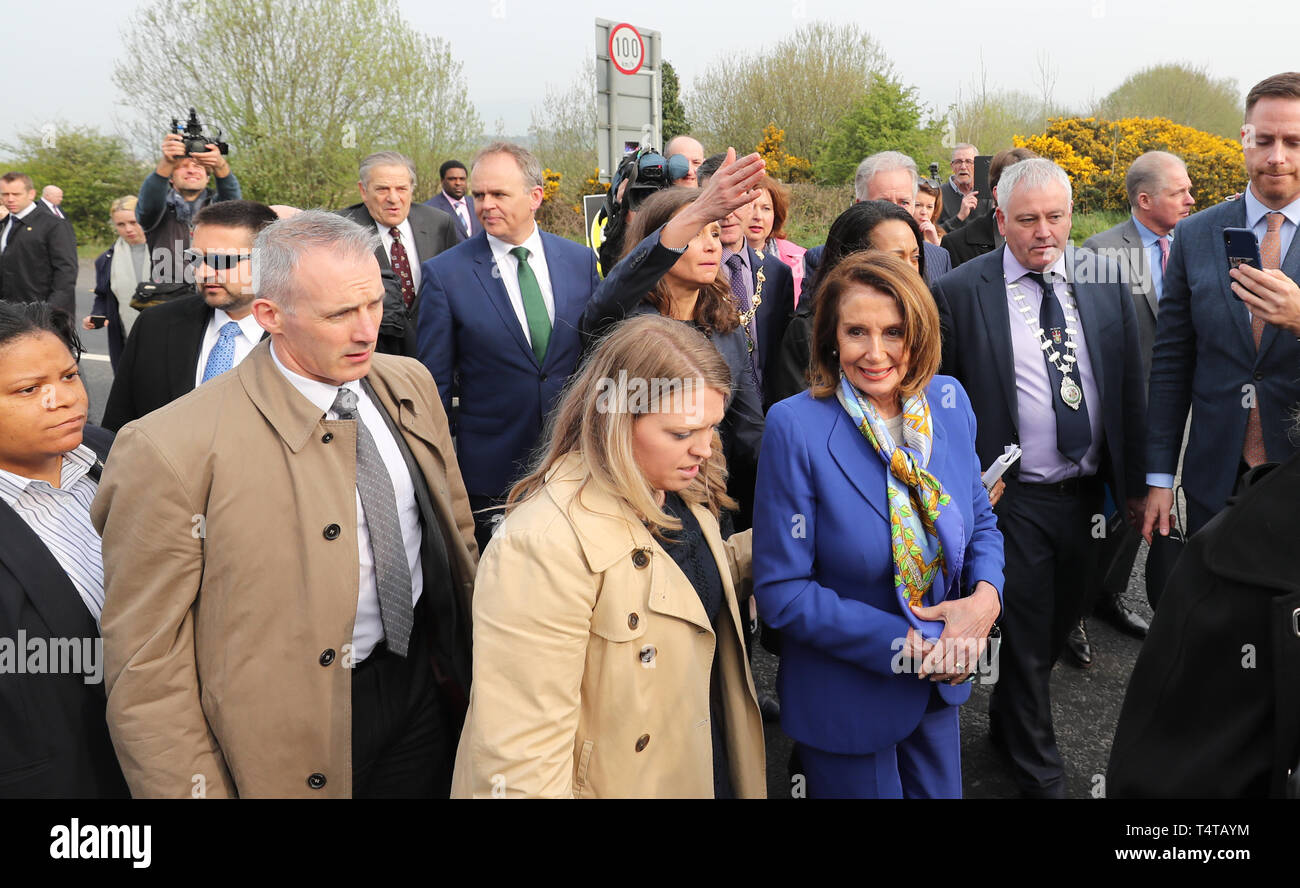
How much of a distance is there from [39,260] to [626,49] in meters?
6.03

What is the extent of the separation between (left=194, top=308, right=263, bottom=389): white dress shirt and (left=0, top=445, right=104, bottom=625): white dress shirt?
2.97 ft

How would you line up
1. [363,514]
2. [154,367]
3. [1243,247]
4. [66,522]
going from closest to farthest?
[363,514]
[66,522]
[1243,247]
[154,367]

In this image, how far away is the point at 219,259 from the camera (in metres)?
3.20

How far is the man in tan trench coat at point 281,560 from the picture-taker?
193 centimetres

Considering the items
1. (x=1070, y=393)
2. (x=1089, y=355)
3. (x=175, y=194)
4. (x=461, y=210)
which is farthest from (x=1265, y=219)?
(x=461, y=210)

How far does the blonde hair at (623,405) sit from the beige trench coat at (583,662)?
49mm

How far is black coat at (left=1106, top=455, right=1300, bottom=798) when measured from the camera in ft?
4.04

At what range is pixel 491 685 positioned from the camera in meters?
1.84

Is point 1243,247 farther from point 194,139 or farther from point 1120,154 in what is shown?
point 1120,154

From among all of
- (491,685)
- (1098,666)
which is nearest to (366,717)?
(491,685)

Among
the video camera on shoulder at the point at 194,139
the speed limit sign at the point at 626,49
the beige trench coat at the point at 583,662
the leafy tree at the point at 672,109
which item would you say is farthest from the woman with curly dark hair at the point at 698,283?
the leafy tree at the point at 672,109

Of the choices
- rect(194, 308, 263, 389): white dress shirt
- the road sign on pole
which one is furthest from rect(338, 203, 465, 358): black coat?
the road sign on pole

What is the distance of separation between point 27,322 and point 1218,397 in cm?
364

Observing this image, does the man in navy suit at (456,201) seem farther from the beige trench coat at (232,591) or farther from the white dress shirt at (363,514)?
the beige trench coat at (232,591)
